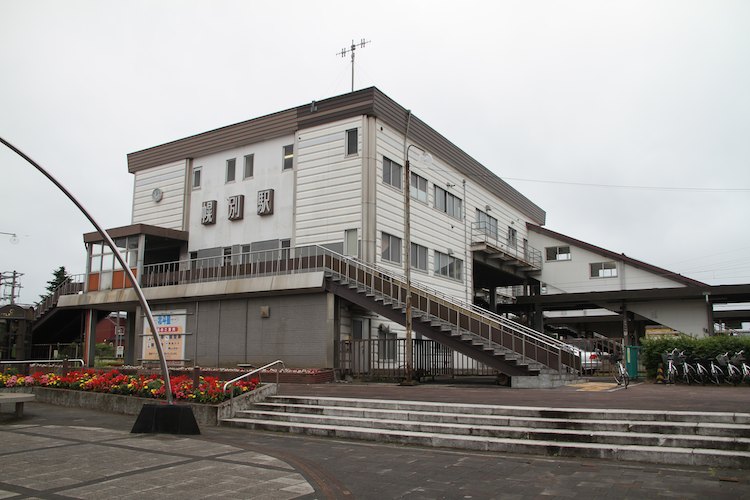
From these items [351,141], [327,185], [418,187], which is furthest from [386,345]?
[351,141]

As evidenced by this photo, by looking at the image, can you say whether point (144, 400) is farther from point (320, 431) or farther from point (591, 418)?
point (591, 418)

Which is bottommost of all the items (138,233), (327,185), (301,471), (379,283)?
(301,471)

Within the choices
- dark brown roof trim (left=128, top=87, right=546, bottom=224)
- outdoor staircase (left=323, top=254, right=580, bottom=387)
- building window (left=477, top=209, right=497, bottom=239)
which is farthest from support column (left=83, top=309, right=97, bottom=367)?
building window (left=477, top=209, right=497, bottom=239)

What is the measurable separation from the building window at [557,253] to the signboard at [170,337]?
25595 mm

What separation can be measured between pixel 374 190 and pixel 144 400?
13336mm

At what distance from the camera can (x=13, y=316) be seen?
33.4 meters

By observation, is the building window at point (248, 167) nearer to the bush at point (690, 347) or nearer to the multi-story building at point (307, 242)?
the multi-story building at point (307, 242)

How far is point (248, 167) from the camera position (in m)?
29.7

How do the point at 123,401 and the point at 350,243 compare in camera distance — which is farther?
the point at 350,243

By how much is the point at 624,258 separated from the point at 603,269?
5.16 feet

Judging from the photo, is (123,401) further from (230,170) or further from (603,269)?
(603,269)

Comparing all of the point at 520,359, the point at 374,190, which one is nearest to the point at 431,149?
the point at 374,190

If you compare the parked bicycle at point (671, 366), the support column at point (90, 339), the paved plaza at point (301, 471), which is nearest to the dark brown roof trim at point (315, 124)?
the support column at point (90, 339)

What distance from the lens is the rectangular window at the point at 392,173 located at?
87.0 ft
